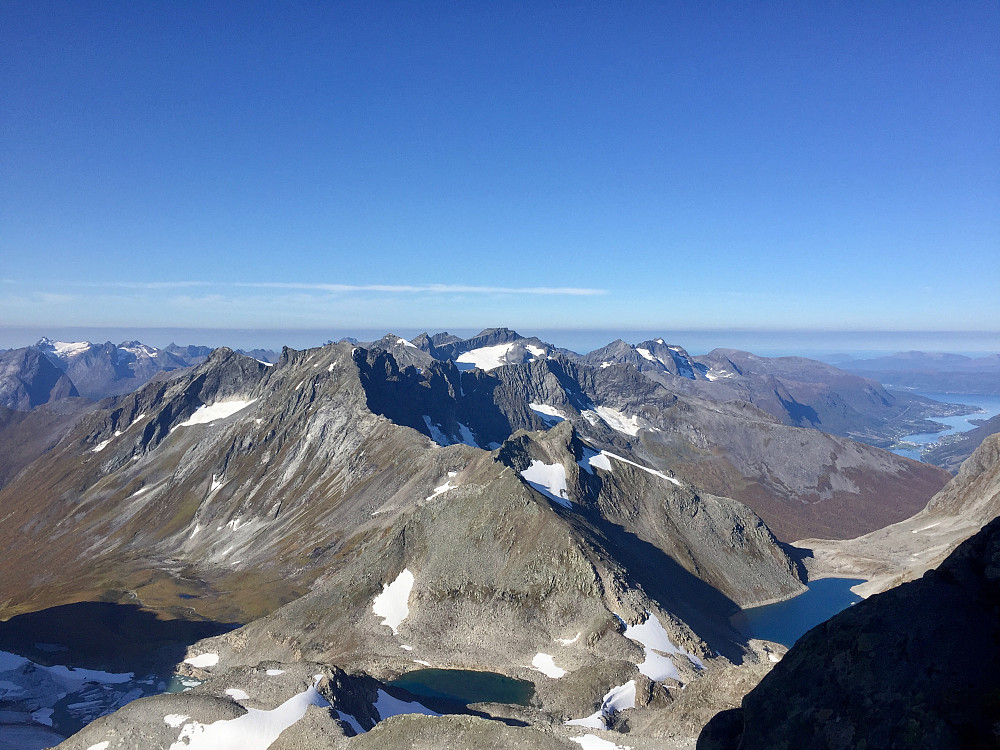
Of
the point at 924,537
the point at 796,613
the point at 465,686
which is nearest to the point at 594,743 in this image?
the point at 465,686

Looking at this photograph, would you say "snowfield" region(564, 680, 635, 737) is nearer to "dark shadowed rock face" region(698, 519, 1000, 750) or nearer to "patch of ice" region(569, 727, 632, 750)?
"patch of ice" region(569, 727, 632, 750)

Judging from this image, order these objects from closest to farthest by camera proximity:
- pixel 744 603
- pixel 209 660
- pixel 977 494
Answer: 1. pixel 209 660
2. pixel 744 603
3. pixel 977 494

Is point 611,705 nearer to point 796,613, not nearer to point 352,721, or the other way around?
point 352,721

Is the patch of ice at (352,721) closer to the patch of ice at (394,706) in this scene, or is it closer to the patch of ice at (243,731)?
the patch of ice at (243,731)

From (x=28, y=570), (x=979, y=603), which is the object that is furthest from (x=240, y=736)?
(x=28, y=570)

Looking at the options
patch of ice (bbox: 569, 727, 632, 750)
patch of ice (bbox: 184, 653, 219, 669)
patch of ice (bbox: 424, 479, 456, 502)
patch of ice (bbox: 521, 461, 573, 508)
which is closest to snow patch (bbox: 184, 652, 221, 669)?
patch of ice (bbox: 184, 653, 219, 669)

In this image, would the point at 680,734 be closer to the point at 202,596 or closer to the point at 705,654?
the point at 705,654
